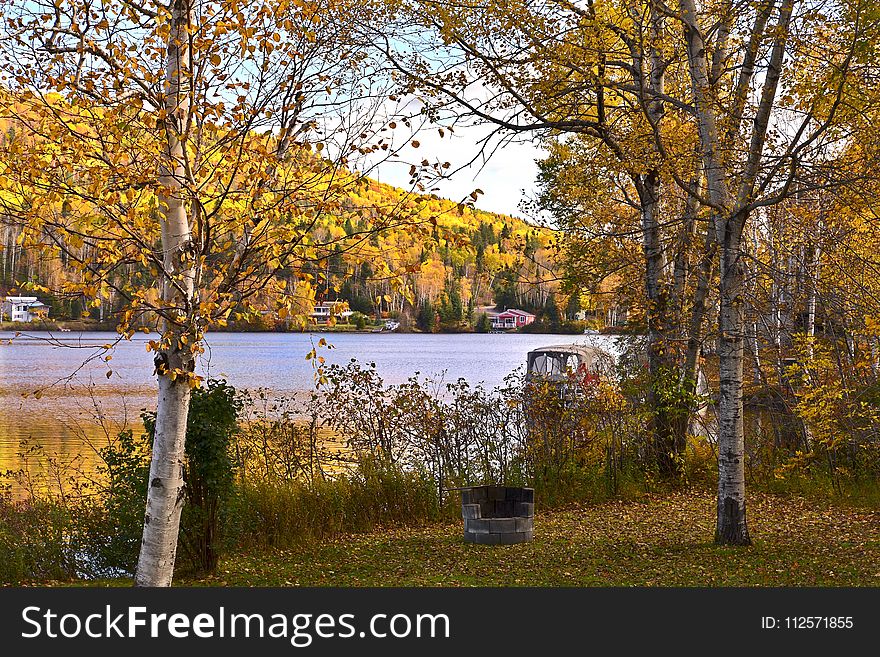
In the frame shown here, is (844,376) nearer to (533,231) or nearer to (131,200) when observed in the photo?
(533,231)

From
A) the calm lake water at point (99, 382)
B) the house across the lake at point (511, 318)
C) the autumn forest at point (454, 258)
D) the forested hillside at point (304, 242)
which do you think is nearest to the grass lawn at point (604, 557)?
the autumn forest at point (454, 258)

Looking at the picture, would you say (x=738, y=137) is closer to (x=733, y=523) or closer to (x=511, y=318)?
(x=733, y=523)

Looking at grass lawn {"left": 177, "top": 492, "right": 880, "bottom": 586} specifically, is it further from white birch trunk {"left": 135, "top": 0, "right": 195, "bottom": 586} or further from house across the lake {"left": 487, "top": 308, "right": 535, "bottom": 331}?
house across the lake {"left": 487, "top": 308, "right": 535, "bottom": 331}

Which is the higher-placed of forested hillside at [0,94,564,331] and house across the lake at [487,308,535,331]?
house across the lake at [487,308,535,331]

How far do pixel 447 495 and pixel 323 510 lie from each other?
5.39 ft

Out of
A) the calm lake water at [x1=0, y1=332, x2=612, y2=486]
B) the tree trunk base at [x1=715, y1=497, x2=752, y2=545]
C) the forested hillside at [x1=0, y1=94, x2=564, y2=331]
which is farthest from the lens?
the calm lake water at [x1=0, y1=332, x2=612, y2=486]

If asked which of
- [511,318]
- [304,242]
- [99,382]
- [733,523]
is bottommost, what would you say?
[99,382]

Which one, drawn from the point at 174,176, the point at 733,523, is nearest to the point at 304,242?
the point at 174,176

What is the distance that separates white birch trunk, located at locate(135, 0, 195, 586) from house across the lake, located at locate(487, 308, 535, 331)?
6395cm

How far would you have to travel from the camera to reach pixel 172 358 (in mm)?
5664

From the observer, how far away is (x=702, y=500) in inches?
432

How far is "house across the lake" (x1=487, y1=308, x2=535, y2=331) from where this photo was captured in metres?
71.7

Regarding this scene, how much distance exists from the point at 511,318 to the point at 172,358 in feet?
226

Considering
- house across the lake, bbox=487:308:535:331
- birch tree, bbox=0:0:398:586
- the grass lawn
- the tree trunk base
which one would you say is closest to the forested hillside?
birch tree, bbox=0:0:398:586
